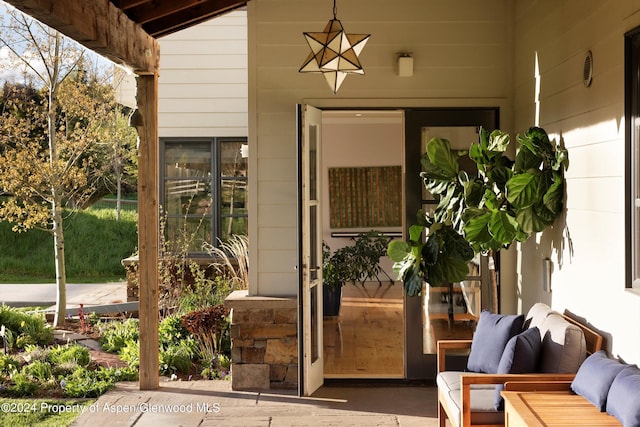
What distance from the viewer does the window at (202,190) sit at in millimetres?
10648

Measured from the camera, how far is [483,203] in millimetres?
5582

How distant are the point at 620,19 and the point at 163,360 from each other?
193 inches

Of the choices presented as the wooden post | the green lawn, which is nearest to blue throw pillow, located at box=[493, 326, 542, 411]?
the wooden post

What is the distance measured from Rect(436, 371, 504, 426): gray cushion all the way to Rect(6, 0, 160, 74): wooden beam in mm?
2904

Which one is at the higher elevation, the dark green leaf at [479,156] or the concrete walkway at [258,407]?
the dark green leaf at [479,156]

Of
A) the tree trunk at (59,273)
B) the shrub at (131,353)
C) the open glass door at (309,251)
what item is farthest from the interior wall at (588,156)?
the tree trunk at (59,273)

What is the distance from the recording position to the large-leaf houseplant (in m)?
5.29

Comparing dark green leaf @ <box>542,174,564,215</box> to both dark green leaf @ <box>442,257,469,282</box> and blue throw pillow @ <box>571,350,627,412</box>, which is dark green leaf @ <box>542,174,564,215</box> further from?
blue throw pillow @ <box>571,350,627,412</box>

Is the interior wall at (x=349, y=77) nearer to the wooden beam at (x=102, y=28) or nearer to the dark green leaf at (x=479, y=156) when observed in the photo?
the wooden beam at (x=102, y=28)

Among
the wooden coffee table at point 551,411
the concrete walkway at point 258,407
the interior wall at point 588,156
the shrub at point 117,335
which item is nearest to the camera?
the wooden coffee table at point 551,411

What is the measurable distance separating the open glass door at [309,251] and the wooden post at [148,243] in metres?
1.23

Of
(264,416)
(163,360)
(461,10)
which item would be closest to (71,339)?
(163,360)

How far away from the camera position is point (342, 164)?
43.9ft

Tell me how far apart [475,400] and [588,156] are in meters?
1.50
